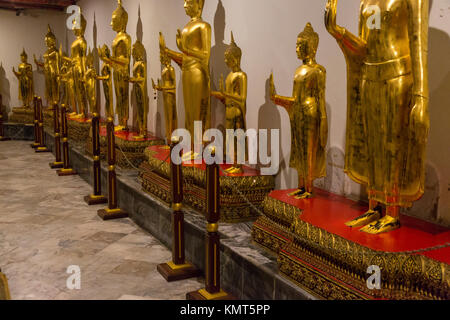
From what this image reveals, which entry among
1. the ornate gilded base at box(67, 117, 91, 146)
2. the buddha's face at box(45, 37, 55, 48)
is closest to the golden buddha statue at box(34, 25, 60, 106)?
the buddha's face at box(45, 37, 55, 48)

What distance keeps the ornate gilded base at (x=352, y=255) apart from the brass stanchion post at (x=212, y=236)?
1.15 feet

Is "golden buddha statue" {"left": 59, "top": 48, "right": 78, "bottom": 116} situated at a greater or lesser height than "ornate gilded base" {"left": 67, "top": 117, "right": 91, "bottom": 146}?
greater

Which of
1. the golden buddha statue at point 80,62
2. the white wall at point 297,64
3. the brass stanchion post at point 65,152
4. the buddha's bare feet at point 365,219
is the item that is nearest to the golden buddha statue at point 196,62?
the white wall at point 297,64

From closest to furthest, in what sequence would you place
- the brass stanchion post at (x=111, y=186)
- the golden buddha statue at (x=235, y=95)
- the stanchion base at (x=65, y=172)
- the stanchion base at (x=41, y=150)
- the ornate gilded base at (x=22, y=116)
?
the golden buddha statue at (x=235, y=95), the brass stanchion post at (x=111, y=186), the stanchion base at (x=65, y=172), the stanchion base at (x=41, y=150), the ornate gilded base at (x=22, y=116)

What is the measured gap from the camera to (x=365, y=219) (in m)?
2.21

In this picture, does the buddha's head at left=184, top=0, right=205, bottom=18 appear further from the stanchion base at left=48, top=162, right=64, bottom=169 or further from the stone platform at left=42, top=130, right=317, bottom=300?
the stanchion base at left=48, top=162, right=64, bottom=169

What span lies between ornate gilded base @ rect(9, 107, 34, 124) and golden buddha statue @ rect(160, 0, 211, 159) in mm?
7036

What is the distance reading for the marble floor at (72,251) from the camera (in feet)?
9.36

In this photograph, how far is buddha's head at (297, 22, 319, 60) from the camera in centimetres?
261

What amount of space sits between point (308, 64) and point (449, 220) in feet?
3.64

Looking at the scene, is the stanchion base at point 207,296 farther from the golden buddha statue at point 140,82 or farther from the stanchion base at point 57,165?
the stanchion base at point 57,165

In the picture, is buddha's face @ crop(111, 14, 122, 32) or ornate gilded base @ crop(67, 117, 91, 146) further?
ornate gilded base @ crop(67, 117, 91, 146)

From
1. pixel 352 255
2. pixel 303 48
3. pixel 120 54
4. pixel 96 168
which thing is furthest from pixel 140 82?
pixel 352 255

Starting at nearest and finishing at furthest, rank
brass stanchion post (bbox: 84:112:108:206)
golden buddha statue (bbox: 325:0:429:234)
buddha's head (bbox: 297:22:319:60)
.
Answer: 1. golden buddha statue (bbox: 325:0:429:234)
2. buddha's head (bbox: 297:22:319:60)
3. brass stanchion post (bbox: 84:112:108:206)
